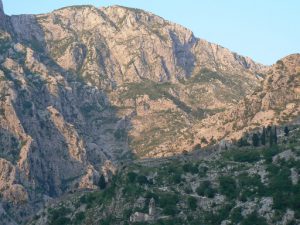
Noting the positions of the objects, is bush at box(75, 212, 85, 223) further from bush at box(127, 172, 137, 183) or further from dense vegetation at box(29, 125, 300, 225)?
bush at box(127, 172, 137, 183)

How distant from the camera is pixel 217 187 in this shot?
161500 mm

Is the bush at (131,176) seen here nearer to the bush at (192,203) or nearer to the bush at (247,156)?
the bush at (192,203)

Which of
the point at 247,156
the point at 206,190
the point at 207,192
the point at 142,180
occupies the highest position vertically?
the point at 247,156

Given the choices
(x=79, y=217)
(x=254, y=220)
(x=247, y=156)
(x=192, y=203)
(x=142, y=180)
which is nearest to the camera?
(x=254, y=220)

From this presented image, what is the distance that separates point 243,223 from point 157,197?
26.5m

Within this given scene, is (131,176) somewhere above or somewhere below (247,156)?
below

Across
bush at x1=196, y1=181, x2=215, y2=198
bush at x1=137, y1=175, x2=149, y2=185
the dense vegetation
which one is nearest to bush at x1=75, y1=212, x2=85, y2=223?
the dense vegetation

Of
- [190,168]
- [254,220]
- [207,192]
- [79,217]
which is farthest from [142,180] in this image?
[254,220]

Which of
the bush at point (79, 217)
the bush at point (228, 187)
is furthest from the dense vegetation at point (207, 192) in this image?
the bush at point (79, 217)

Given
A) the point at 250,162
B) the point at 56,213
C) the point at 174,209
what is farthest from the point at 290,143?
the point at 56,213

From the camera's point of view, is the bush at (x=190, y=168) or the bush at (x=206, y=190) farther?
the bush at (x=190, y=168)

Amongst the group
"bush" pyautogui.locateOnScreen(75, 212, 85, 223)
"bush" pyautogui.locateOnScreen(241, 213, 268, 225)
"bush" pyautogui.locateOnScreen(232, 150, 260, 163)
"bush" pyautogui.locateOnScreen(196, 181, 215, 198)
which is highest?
"bush" pyautogui.locateOnScreen(232, 150, 260, 163)

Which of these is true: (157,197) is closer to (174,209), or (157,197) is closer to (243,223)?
(174,209)

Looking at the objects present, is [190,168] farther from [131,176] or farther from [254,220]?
[254,220]
